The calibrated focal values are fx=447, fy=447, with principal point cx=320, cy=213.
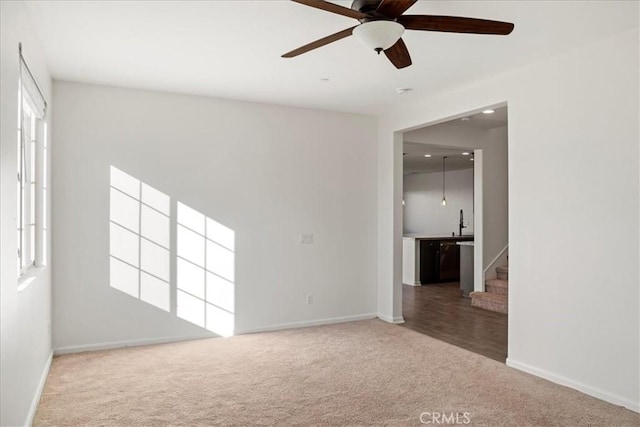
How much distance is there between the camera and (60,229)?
4312 mm

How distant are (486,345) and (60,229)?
442 cm

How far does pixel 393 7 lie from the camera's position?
2.24 meters

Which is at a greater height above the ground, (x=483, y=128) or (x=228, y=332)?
(x=483, y=128)

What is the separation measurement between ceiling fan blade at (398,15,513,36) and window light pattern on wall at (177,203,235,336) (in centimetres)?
324

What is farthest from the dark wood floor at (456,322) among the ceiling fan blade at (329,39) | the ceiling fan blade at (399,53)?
the ceiling fan blade at (329,39)

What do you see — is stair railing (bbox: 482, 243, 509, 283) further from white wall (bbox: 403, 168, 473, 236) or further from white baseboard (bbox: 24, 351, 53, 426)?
white baseboard (bbox: 24, 351, 53, 426)

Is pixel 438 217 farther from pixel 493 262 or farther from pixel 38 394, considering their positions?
pixel 38 394

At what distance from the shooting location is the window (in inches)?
125

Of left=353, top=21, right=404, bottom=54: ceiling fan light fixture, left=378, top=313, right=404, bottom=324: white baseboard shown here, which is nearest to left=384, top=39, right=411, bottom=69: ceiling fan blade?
left=353, top=21, right=404, bottom=54: ceiling fan light fixture

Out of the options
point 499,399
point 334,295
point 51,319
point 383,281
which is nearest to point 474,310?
point 383,281

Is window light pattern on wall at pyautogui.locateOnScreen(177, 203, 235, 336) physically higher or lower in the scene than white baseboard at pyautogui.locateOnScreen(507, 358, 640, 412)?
higher

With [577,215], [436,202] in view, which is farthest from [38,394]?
[436,202]

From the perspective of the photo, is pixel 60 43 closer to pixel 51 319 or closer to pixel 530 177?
pixel 51 319

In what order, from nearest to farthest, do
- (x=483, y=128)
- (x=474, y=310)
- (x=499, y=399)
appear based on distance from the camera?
(x=499, y=399) < (x=474, y=310) < (x=483, y=128)
